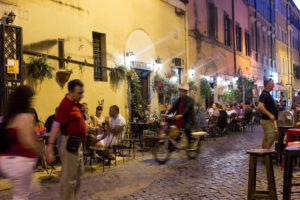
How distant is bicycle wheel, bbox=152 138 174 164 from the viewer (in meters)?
8.17

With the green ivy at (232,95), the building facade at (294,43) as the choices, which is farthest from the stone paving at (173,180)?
the building facade at (294,43)

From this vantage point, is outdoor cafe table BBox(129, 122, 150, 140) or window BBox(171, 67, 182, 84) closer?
outdoor cafe table BBox(129, 122, 150, 140)

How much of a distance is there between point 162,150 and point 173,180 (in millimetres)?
1688

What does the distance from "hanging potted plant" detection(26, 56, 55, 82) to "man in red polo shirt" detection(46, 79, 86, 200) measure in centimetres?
498

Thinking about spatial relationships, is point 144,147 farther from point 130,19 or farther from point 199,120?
point 130,19

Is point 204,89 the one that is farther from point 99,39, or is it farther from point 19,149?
point 19,149

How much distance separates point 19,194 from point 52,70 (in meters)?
6.22

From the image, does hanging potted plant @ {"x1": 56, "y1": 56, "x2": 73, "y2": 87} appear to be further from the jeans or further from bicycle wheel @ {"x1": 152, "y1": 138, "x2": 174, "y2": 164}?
the jeans

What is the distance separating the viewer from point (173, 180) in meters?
6.75

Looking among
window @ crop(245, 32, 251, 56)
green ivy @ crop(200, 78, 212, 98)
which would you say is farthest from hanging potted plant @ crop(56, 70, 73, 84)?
window @ crop(245, 32, 251, 56)

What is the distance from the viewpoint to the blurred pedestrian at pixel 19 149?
357cm

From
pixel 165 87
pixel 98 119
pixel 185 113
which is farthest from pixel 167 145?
pixel 165 87

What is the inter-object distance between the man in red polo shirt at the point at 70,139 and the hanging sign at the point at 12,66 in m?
4.28

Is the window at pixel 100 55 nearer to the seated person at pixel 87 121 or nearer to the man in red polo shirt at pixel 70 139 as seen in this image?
the seated person at pixel 87 121
